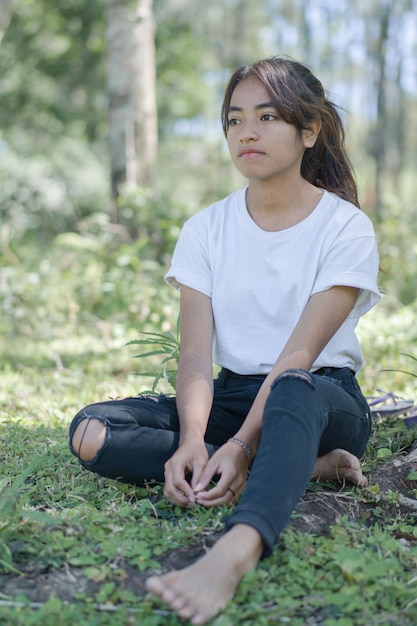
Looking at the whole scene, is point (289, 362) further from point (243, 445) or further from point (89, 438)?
point (89, 438)

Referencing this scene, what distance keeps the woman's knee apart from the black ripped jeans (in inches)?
0.6

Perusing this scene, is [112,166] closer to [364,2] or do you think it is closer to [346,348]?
[346,348]

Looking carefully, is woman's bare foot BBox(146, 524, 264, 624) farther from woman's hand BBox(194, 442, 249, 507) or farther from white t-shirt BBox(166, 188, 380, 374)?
white t-shirt BBox(166, 188, 380, 374)

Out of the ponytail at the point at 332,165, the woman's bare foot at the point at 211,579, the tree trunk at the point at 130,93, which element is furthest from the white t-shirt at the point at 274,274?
the tree trunk at the point at 130,93

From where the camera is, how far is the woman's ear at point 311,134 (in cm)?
282

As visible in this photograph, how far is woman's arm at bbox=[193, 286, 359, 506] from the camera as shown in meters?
2.34

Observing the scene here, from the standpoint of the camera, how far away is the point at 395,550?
219cm

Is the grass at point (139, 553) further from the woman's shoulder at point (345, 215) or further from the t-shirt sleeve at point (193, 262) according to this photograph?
the woman's shoulder at point (345, 215)

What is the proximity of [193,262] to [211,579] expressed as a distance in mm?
1349

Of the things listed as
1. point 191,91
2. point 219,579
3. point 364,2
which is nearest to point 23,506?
point 219,579

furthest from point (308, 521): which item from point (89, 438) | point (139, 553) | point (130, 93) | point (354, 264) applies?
point (130, 93)

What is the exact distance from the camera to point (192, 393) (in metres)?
2.62

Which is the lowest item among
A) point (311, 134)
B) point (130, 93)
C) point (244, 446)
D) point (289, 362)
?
point (244, 446)

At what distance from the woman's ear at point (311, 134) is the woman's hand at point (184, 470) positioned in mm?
1162
